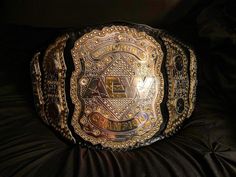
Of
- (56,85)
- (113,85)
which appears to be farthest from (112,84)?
(56,85)

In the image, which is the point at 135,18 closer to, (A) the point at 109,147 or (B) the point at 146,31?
(B) the point at 146,31

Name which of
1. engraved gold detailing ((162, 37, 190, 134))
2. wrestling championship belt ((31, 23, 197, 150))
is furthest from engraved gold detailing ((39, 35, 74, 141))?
engraved gold detailing ((162, 37, 190, 134))

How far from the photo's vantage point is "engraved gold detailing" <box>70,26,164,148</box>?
28.2 inches

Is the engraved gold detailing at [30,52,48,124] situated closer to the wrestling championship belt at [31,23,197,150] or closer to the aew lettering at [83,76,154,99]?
the wrestling championship belt at [31,23,197,150]

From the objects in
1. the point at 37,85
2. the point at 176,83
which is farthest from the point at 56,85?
the point at 176,83

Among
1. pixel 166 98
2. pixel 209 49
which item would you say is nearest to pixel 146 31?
pixel 166 98

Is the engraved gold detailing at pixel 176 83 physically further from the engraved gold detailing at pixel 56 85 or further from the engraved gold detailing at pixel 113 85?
the engraved gold detailing at pixel 56 85

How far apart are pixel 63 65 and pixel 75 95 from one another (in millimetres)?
61

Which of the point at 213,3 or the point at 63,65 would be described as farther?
the point at 213,3

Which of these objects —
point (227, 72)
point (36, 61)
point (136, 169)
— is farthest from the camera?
point (227, 72)

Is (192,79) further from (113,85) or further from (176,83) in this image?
(113,85)

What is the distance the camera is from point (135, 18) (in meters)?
0.92

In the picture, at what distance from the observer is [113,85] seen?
714mm

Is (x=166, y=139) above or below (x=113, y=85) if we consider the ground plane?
below
